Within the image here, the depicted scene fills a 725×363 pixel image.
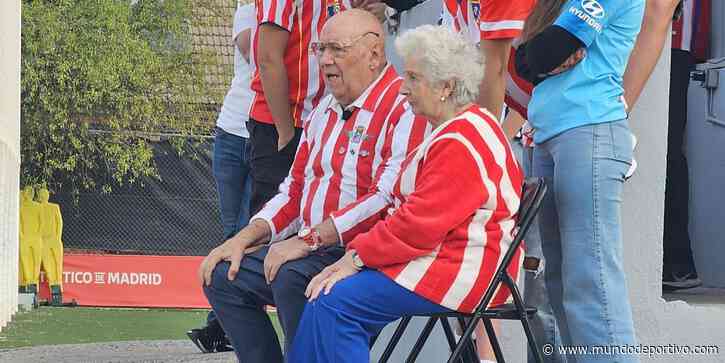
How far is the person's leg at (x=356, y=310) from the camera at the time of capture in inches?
140

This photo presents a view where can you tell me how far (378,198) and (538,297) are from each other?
74 centimetres

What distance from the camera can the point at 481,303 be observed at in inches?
142

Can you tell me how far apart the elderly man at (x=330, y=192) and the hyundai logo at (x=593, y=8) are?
0.72 meters

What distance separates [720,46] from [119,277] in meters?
13.0

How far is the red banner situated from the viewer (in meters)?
17.5

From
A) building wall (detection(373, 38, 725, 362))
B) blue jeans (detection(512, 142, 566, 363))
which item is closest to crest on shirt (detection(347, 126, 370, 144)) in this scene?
blue jeans (detection(512, 142, 566, 363))

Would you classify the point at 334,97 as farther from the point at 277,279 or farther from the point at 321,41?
the point at 277,279

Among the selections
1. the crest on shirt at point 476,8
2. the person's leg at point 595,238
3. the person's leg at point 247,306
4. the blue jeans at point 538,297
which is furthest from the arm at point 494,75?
the person's leg at point 247,306

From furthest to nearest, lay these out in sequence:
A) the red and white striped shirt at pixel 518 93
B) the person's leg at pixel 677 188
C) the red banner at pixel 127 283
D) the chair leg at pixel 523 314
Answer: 1. the red banner at pixel 127 283
2. the person's leg at pixel 677 188
3. the red and white striped shirt at pixel 518 93
4. the chair leg at pixel 523 314

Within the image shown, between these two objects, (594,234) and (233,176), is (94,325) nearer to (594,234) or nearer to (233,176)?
(233,176)

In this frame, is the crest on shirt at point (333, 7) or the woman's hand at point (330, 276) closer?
the woman's hand at point (330, 276)

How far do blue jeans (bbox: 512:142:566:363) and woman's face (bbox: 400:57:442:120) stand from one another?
2.37ft

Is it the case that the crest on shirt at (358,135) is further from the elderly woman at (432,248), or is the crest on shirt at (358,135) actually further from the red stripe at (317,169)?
the elderly woman at (432,248)

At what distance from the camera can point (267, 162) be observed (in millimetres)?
5191
